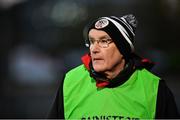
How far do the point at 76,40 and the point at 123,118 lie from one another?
8.81 metres

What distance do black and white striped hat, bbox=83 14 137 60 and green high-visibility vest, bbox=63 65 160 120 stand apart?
0.20m

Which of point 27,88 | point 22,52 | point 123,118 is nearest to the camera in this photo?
point 123,118

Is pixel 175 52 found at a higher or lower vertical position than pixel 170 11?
lower

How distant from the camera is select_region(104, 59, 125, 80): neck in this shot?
3.18 metres

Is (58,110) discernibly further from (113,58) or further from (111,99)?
(113,58)

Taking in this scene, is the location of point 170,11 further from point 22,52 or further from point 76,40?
point 22,52

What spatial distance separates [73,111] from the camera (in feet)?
10.3

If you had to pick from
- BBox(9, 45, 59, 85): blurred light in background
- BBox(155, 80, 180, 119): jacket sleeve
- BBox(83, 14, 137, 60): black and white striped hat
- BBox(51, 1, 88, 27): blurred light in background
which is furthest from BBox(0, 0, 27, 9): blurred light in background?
BBox(155, 80, 180, 119): jacket sleeve

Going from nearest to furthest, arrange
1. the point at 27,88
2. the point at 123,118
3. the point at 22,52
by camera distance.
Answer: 1. the point at 123,118
2. the point at 27,88
3. the point at 22,52

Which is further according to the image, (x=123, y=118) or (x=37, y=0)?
(x=37, y=0)

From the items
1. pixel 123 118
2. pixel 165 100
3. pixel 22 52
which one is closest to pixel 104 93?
pixel 123 118

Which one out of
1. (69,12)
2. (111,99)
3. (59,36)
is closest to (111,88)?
(111,99)

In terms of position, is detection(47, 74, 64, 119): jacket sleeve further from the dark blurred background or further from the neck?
the dark blurred background

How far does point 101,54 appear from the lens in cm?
312
